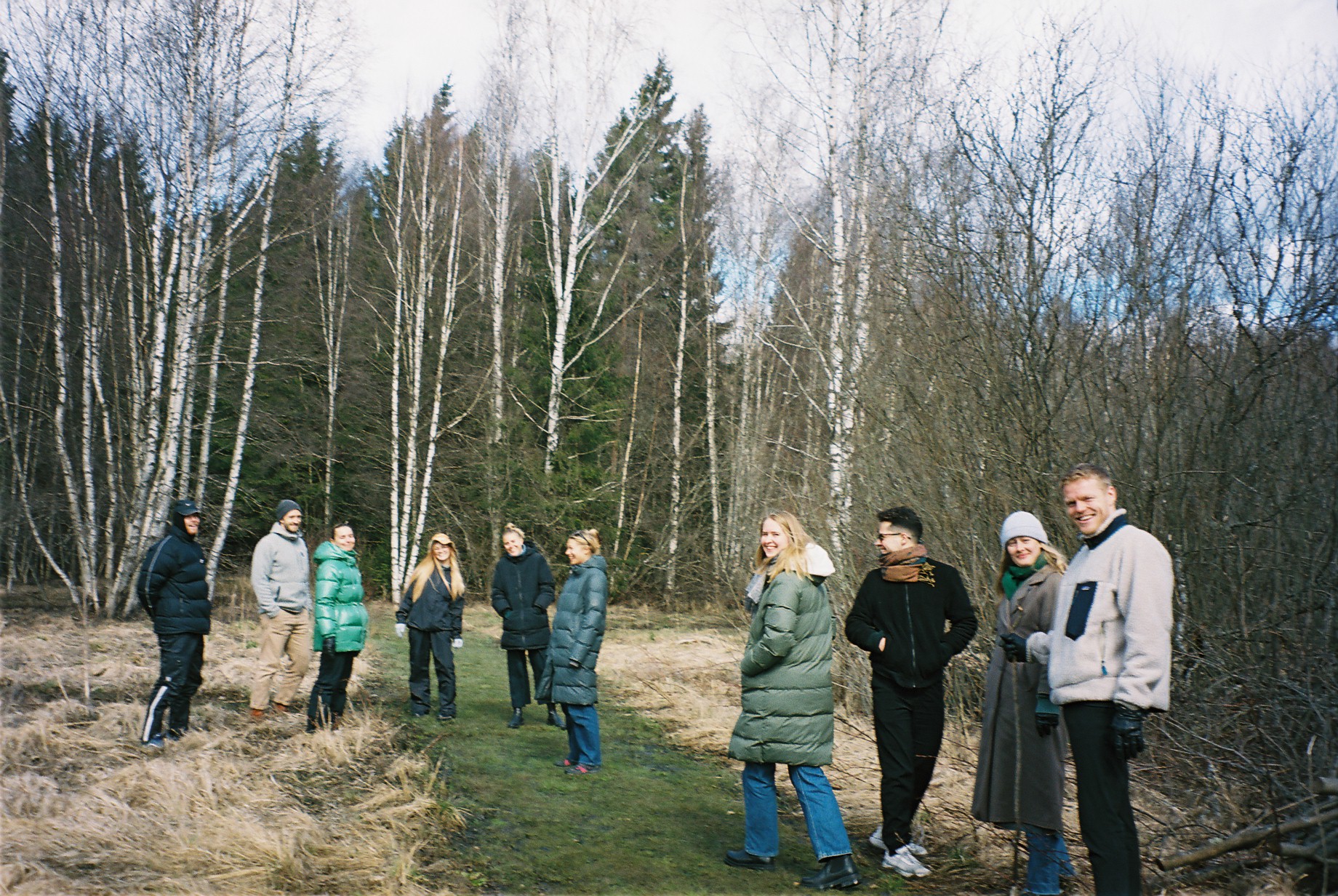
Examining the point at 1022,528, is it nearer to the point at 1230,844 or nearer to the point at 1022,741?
the point at 1022,741

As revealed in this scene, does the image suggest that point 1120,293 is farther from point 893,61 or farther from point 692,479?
point 692,479

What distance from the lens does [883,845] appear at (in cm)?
514

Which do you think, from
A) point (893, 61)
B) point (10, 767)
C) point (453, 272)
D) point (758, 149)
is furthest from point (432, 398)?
point (10, 767)

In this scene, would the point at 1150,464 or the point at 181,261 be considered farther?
the point at 181,261

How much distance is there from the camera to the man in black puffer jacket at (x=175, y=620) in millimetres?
6887

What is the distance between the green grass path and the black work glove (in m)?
1.25

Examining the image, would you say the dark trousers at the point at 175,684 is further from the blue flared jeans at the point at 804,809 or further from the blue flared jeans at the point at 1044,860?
the blue flared jeans at the point at 1044,860

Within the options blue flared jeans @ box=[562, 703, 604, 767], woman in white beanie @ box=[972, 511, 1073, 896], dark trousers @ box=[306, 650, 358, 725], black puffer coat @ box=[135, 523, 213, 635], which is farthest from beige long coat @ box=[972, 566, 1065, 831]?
black puffer coat @ box=[135, 523, 213, 635]

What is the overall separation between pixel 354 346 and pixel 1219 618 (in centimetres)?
2275

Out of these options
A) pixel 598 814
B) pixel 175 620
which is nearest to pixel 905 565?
pixel 598 814

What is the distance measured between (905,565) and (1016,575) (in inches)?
24.4

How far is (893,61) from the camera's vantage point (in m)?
12.5

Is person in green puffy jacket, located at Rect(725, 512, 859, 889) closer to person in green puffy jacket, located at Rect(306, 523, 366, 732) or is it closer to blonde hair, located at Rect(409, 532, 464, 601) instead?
person in green puffy jacket, located at Rect(306, 523, 366, 732)

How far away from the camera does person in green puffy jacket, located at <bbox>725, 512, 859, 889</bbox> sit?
4.61 metres
